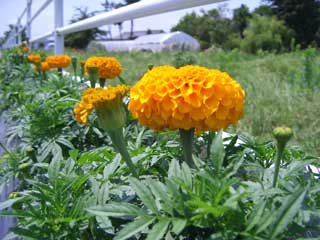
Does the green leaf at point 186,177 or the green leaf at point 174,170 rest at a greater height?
the green leaf at point 186,177

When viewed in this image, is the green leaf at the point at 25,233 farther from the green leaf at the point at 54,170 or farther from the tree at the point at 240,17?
the tree at the point at 240,17

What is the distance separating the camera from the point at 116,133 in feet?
2.19

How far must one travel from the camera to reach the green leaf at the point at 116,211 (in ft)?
1.68

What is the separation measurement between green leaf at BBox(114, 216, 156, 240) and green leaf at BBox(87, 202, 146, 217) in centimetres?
1

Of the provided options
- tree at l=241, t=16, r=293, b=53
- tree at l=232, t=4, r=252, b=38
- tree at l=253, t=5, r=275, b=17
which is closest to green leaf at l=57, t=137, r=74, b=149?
tree at l=241, t=16, r=293, b=53

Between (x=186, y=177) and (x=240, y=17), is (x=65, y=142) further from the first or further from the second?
(x=240, y=17)

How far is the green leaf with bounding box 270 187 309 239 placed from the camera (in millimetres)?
440

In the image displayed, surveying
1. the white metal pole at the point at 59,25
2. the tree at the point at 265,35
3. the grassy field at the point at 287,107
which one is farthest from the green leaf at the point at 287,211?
the tree at the point at 265,35

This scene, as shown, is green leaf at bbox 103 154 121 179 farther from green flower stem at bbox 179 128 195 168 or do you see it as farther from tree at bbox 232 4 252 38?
tree at bbox 232 4 252 38

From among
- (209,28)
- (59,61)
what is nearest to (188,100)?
(59,61)

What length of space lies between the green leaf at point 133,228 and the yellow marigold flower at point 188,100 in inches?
6.5

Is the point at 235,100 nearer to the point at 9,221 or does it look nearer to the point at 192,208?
the point at 192,208

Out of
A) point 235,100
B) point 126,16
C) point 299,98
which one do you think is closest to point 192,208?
point 235,100

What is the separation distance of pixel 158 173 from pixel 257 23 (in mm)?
24861
